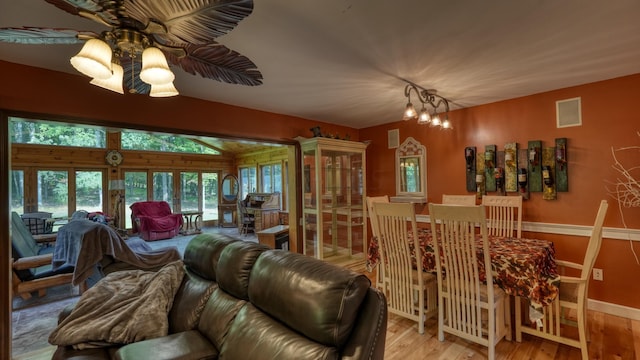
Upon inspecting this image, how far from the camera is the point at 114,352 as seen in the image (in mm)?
1611

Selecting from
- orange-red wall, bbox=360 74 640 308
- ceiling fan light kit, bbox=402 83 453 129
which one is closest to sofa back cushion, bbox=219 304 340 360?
ceiling fan light kit, bbox=402 83 453 129

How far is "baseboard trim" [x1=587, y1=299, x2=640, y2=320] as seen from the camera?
268cm

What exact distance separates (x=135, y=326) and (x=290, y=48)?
212cm

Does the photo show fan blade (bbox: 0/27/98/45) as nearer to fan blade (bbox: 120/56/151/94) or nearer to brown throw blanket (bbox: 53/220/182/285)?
fan blade (bbox: 120/56/151/94)

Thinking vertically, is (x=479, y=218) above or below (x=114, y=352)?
above

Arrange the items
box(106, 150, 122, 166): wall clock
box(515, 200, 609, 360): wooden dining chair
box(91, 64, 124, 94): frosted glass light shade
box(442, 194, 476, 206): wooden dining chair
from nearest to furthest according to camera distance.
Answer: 1. box(91, 64, 124, 94): frosted glass light shade
2. box(515, 200, 609, 360): wooden dining chair
3. box(442, 194, 476, 206): wooden dining chair
4. box(106, 150, 122, 166): wall clock

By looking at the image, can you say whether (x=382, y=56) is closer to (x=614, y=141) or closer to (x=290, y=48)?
(x=290, y=48)

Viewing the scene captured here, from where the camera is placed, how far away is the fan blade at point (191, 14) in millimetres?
1072

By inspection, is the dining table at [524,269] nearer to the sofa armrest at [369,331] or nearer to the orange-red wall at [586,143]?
the orange-red wall at [586,143]

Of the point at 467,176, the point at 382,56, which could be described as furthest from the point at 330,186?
the point at 382,56

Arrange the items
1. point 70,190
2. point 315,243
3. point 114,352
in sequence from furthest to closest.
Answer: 1. point 70,190
2. point 315,243
3. point 114,352

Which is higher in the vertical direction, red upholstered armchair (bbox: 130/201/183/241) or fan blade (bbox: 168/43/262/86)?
fan blade (bbox: 168/43/262/86)

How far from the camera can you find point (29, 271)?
10.9 feet

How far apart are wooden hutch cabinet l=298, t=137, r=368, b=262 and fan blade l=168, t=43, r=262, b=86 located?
2.15 m
